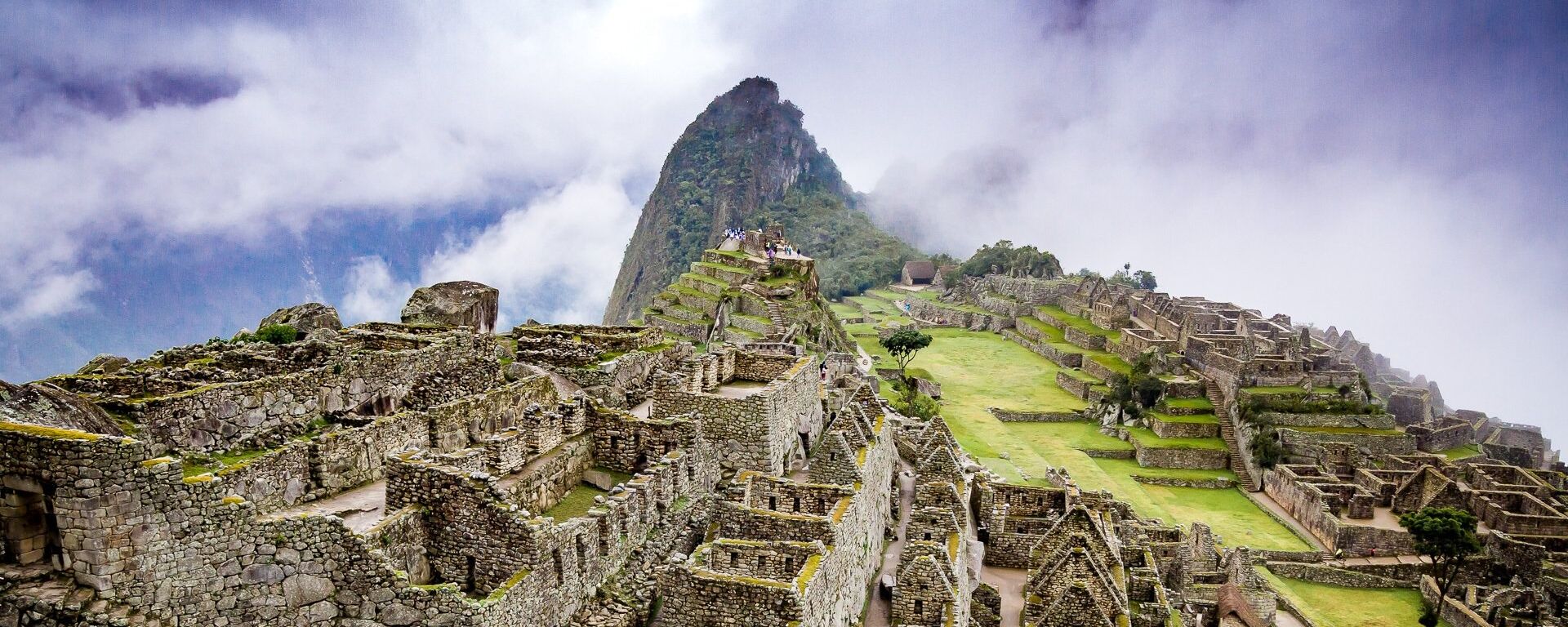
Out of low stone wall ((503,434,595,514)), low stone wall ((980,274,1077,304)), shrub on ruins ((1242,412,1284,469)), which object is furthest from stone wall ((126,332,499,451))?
low stone wall ((980,274,1077,304))

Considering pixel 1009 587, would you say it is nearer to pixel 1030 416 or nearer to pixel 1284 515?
pixel 1284 515

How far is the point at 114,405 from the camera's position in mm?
10852

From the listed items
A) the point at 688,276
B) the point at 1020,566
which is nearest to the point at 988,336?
the point at 688,276

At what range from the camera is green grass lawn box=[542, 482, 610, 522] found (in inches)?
490

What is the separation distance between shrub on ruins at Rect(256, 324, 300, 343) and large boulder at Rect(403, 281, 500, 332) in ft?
9.29

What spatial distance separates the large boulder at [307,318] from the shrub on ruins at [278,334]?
0.70m

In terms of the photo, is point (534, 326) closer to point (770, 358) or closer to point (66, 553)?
point (770, 358)

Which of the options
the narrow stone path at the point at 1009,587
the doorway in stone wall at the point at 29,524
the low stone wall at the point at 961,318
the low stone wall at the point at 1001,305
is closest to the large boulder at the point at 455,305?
the narrow stone path at the point at 1009,587

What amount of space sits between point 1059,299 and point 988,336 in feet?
44.5

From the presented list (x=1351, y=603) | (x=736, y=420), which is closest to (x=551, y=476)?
(x=736, y=420)

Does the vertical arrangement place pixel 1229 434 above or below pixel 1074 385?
below

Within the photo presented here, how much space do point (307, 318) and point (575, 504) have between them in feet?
39.9

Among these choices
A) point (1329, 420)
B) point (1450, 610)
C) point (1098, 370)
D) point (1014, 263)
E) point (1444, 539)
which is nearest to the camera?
point (1450, 610)

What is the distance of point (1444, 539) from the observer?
39156mm
